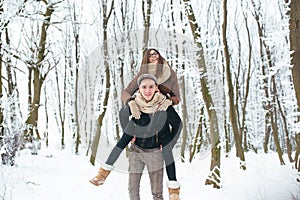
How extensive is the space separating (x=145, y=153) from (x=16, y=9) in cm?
386

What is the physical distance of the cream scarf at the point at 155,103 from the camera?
8.11 ft

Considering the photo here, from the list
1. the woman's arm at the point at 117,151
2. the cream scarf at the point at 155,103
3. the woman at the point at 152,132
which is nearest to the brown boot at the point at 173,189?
the woman at the point at 152,132

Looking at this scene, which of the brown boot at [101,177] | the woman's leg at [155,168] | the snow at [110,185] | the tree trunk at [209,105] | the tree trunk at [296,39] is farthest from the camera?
the tree trunk at [209,105]

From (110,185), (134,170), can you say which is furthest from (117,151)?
(110,185)

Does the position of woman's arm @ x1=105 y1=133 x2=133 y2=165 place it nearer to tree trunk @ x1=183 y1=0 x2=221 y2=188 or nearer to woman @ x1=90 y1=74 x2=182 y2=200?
woman @ x1=90 y1=74 x2=182 y2=200

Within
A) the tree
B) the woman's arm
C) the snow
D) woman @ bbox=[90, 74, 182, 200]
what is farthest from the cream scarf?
the snow

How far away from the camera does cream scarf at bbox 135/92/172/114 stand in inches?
97.3

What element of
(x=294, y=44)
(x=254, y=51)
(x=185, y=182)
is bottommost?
(x=185, y=182)

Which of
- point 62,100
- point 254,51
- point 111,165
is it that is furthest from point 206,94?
point 62,100

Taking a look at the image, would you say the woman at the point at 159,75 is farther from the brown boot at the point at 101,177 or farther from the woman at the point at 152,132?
the brown boot at the point at 101,177

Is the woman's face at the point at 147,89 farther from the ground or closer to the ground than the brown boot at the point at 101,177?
farther from the ground

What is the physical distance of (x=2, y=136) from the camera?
6.52m

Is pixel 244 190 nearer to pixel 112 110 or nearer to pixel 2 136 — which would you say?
pixel 2 136

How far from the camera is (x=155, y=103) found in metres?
2.49
